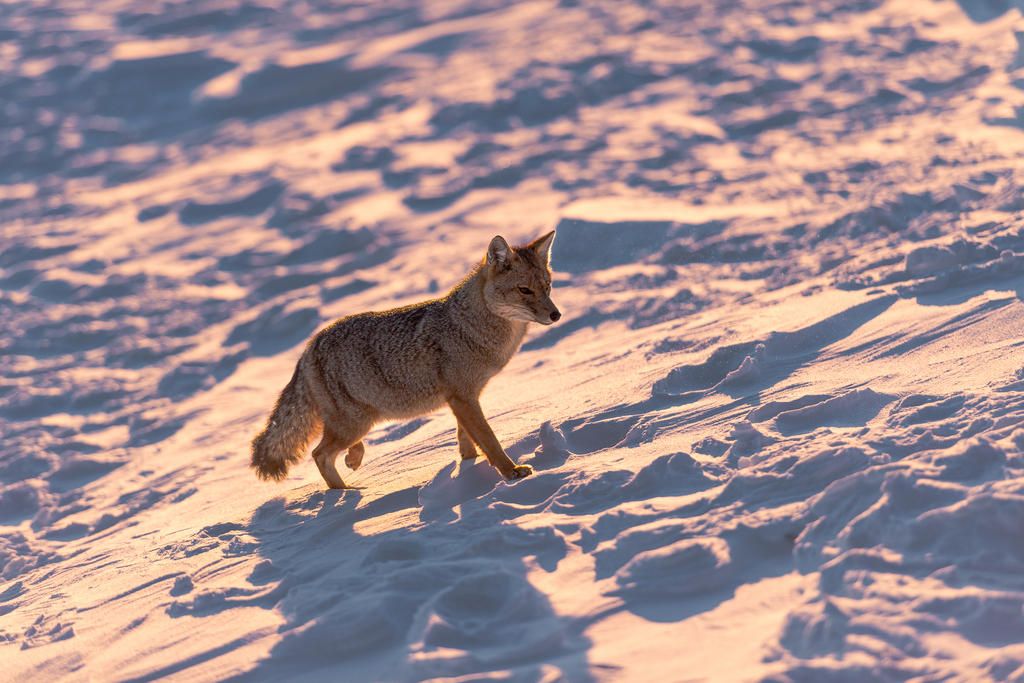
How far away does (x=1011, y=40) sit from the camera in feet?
41.7

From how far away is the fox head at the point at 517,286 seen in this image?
5180 millimetres

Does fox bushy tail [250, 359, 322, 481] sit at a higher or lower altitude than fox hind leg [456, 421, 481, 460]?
higher

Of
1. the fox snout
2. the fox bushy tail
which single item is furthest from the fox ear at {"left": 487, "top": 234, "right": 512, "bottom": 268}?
A: the fox bushy tail

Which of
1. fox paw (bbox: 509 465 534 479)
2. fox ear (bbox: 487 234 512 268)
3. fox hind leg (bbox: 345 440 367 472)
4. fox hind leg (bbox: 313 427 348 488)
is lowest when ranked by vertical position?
fox paw (bbox: 509 465 534 479)

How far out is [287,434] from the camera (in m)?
5.50

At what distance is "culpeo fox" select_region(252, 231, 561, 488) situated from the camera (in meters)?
5.21

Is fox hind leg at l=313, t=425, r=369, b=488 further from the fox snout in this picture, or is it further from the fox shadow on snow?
the fox snout

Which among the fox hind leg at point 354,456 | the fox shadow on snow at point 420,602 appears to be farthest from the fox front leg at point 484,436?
the fox hind leg at point 354,456

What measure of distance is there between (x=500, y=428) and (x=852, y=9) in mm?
13274

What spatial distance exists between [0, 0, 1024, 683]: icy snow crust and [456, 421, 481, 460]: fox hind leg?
0.73ft

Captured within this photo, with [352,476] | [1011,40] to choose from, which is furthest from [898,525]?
[1011,40]

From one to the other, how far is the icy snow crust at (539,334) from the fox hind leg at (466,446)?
22 cm

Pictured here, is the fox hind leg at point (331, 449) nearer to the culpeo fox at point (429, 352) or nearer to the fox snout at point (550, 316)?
the culpeo fox at point (429, 352)

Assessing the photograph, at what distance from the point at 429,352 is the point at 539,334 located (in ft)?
A: 9.82
